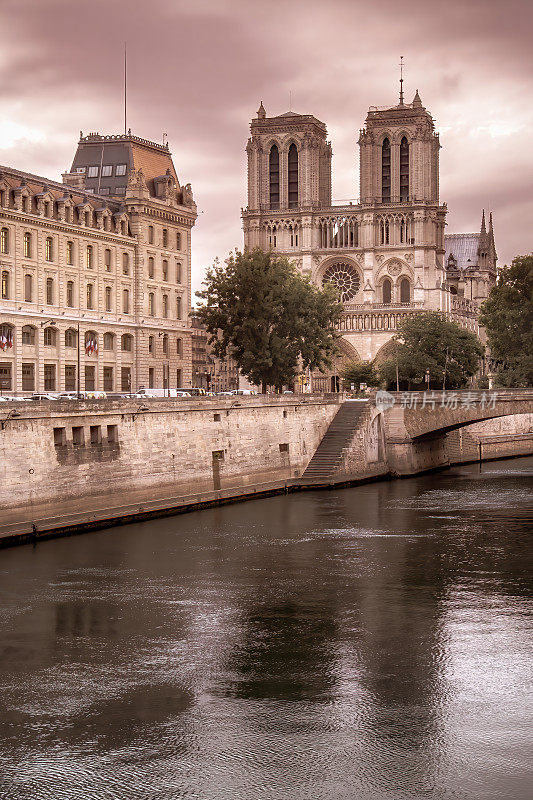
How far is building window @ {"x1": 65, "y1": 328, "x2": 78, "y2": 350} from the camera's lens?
244 ft

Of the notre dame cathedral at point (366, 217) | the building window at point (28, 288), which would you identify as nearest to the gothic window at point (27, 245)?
the building window at point (28, 288)

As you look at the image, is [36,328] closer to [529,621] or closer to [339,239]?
[529,621]

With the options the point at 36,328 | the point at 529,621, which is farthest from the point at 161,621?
the point at 36,328

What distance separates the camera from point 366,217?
494ft

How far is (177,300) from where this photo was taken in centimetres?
8531

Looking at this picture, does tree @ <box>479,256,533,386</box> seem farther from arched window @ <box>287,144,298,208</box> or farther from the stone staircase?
arched window @ <box>287,144,298,208</box>

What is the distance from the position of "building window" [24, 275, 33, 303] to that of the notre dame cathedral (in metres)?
82.0

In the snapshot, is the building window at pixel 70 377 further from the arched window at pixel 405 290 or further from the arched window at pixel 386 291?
the arched window at pixel 386 291

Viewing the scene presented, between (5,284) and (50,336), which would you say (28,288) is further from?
(50,336)

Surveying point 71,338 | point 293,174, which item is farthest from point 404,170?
point 71,338

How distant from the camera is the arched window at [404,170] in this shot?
151m

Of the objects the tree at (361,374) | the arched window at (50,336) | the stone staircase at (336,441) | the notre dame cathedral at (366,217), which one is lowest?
the stone staircase at (336,441)

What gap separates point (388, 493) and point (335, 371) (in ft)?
282

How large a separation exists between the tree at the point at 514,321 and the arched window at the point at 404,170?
5380cm
